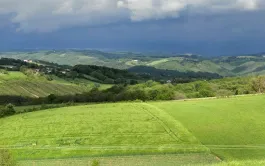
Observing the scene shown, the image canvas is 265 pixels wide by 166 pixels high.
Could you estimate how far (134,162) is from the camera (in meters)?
58.0

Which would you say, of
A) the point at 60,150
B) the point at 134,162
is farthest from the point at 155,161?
the point at 60,150

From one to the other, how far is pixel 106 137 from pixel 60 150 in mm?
9947

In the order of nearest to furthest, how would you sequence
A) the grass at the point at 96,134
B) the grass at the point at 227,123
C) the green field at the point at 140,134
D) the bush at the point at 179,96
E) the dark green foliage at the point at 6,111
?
the green field at the point at 140,134, the grass at the point at 227,123, the grass at the point at 96,134, the dark green foliage at the point at 6,111, the bush at the point at 179,96

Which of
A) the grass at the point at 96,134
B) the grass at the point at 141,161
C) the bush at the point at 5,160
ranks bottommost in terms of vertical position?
the grass at the point at 141,161

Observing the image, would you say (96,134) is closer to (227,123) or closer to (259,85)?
(227,123)

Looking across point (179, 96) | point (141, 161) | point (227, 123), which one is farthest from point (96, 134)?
point (179, 96)

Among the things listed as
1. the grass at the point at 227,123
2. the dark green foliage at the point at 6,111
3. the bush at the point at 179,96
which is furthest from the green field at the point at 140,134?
the bush at the point at 179,96

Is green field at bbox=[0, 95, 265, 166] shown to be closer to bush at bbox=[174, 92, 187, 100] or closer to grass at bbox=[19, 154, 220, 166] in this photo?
grass at bbox=[19, 154, 220, 166]

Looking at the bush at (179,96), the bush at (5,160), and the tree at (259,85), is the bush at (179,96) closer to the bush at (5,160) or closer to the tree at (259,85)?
the tree at (259,85)

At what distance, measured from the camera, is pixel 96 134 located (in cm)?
7600

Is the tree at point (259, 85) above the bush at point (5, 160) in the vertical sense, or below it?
below

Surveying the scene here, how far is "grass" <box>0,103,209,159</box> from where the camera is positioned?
66.3 m

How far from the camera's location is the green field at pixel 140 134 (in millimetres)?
62688

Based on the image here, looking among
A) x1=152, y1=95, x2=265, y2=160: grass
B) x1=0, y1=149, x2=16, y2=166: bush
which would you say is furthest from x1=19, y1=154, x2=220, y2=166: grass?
x1=0, y1=149, x2=16, y2=166: bush
